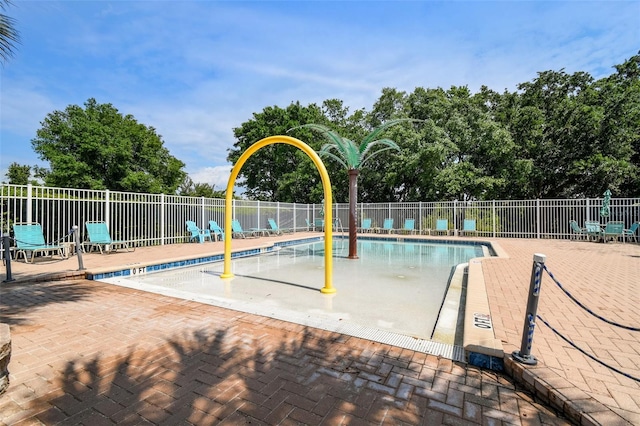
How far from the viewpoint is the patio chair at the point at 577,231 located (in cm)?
1411

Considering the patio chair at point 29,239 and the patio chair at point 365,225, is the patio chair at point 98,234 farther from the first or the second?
the patio chair at point 365,225

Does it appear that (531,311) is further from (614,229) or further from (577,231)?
(577,231)

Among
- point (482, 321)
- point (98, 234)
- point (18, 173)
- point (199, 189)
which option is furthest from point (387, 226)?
point (18, 173)

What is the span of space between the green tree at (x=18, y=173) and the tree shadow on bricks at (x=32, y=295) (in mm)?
27663

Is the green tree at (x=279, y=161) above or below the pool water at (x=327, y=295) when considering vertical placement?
above

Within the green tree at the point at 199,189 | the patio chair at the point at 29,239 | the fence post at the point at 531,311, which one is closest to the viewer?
the fence post at the point at 531,311

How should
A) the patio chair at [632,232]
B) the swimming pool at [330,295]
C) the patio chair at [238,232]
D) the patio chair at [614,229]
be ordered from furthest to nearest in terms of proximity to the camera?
the patio chair at [238,232]
the patio chair at [632,232]
the patio chair at [614,229]
the swimming pool at [330,295]

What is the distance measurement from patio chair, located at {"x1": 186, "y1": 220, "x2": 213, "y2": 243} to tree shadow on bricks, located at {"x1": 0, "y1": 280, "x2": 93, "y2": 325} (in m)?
7.51

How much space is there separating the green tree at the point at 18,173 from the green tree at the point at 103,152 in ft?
17.9

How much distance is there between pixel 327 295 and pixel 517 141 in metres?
21.0

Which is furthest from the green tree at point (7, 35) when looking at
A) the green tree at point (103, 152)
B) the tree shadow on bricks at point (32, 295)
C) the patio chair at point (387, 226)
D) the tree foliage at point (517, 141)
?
the tree foliage at point (517, 141)

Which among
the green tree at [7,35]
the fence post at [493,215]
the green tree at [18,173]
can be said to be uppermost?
the green tree at [18,173]

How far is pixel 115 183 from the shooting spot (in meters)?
19.5

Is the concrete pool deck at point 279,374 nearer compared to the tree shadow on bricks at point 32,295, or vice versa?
the concrete pool deck at point 279,374
